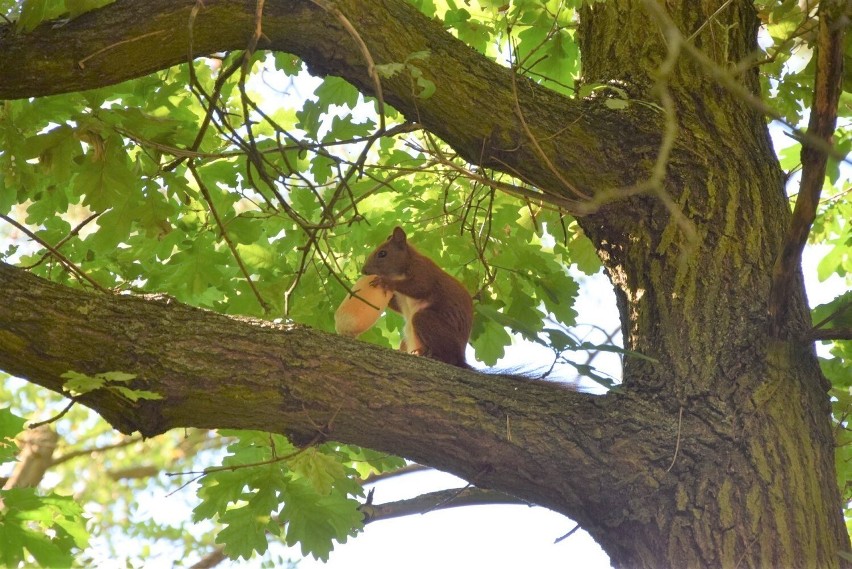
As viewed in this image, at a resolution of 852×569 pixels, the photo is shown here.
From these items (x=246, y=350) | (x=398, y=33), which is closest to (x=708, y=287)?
(x=398, y=33)

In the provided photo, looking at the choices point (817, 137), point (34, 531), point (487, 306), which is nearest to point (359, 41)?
point (487, 306)

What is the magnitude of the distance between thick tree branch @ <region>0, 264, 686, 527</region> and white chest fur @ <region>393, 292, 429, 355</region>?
1.19 meters

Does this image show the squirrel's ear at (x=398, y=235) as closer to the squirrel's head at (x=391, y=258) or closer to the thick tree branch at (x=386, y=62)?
→ the squirrel's head at (x=391, y=258)

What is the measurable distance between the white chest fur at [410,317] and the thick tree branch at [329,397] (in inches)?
46.7

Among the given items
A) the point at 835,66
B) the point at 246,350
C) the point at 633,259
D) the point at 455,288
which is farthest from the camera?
the point at 455,288

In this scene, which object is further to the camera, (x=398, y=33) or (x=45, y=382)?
(x=398, y=33)

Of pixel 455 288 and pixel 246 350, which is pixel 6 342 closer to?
pixel 246 350

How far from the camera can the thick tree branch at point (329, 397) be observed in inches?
89.2

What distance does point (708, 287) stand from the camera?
9.23 ft

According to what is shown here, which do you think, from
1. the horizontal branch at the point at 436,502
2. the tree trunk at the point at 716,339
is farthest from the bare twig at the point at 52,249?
the tree trunk at the point at 716,339

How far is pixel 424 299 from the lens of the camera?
3.92m

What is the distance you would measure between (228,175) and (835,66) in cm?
255

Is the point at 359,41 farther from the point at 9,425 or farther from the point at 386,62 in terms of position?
the point at 9,425

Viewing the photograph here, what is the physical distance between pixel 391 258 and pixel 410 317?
0.28 meters
